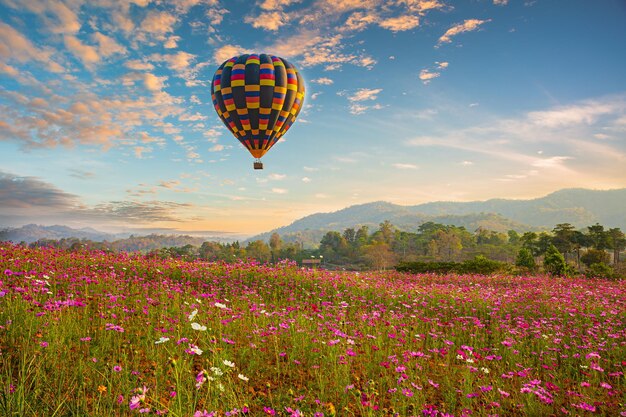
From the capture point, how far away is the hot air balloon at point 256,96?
65.5 feet

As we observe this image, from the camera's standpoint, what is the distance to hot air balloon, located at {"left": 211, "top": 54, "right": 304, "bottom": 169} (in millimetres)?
19969

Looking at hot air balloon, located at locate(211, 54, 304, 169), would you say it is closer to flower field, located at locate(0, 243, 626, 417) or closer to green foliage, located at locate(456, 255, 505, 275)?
flower field, located at locate(0, 243, 626, 417)

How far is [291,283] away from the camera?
12570mm

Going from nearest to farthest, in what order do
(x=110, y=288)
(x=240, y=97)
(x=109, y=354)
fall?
(x=109, y=354)
(x=110, y=288)
(x=240, y=97)

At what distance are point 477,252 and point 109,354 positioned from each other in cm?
7753

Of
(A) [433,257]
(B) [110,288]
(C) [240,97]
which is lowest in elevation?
(A) [433,257]

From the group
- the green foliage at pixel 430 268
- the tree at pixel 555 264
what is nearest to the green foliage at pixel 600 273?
the tree at pixel 555 264

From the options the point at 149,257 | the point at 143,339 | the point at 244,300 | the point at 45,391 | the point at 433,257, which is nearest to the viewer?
the point at 45,391

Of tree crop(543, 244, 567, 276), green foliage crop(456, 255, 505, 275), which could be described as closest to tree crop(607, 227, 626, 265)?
tree crop(543, 244, 567, 276)

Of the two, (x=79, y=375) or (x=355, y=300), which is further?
(x=355, y=300)

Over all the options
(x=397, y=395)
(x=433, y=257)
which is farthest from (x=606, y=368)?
(x=433, y=257)

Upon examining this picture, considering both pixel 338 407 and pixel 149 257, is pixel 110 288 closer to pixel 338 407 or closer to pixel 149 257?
pixel 338 407

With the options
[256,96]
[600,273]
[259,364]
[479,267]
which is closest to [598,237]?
[600,273]

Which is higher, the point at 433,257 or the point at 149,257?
the point at 149,257
